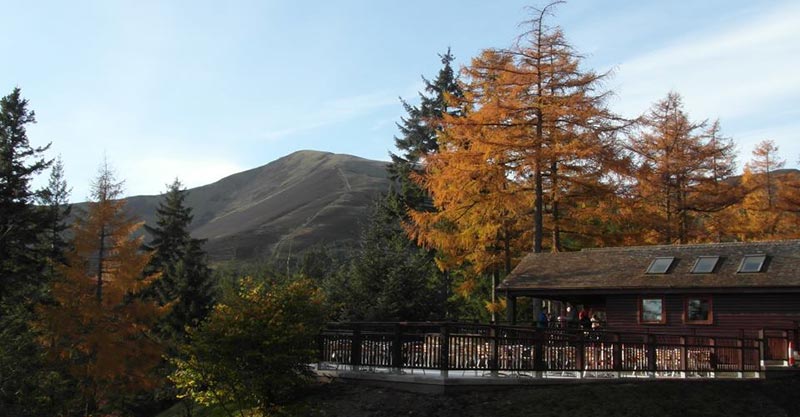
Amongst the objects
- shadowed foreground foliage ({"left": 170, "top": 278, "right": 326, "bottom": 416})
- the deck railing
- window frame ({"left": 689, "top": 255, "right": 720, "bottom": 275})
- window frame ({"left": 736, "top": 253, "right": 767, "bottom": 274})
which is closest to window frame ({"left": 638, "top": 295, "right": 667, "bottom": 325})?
window frame ({"left": 689, "top": 255, "right": 720, "bottom": 275})

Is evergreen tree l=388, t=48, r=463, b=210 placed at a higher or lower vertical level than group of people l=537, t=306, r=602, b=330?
higher

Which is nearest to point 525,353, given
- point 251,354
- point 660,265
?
point 251,354

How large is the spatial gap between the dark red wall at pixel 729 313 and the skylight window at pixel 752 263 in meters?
0.86

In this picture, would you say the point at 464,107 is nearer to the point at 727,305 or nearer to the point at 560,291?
the point at 560,291

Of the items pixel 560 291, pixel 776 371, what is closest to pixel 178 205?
pixel 560 291

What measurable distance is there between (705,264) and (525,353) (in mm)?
10198

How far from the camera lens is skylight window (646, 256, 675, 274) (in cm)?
2347

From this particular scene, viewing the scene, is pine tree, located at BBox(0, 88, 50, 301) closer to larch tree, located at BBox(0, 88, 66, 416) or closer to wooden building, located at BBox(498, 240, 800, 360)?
larch tree, located at BBox(0, 88, 66, 416)

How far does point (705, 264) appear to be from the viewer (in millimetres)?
23047

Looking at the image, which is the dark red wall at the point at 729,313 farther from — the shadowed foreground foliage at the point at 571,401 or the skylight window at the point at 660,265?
the shadowed foreground foliage at the point at 571,401

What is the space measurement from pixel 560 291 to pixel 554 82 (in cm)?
858

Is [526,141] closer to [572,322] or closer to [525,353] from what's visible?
[572,322]

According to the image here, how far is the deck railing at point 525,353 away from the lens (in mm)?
15700

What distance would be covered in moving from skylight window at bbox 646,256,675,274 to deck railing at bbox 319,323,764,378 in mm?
4993
